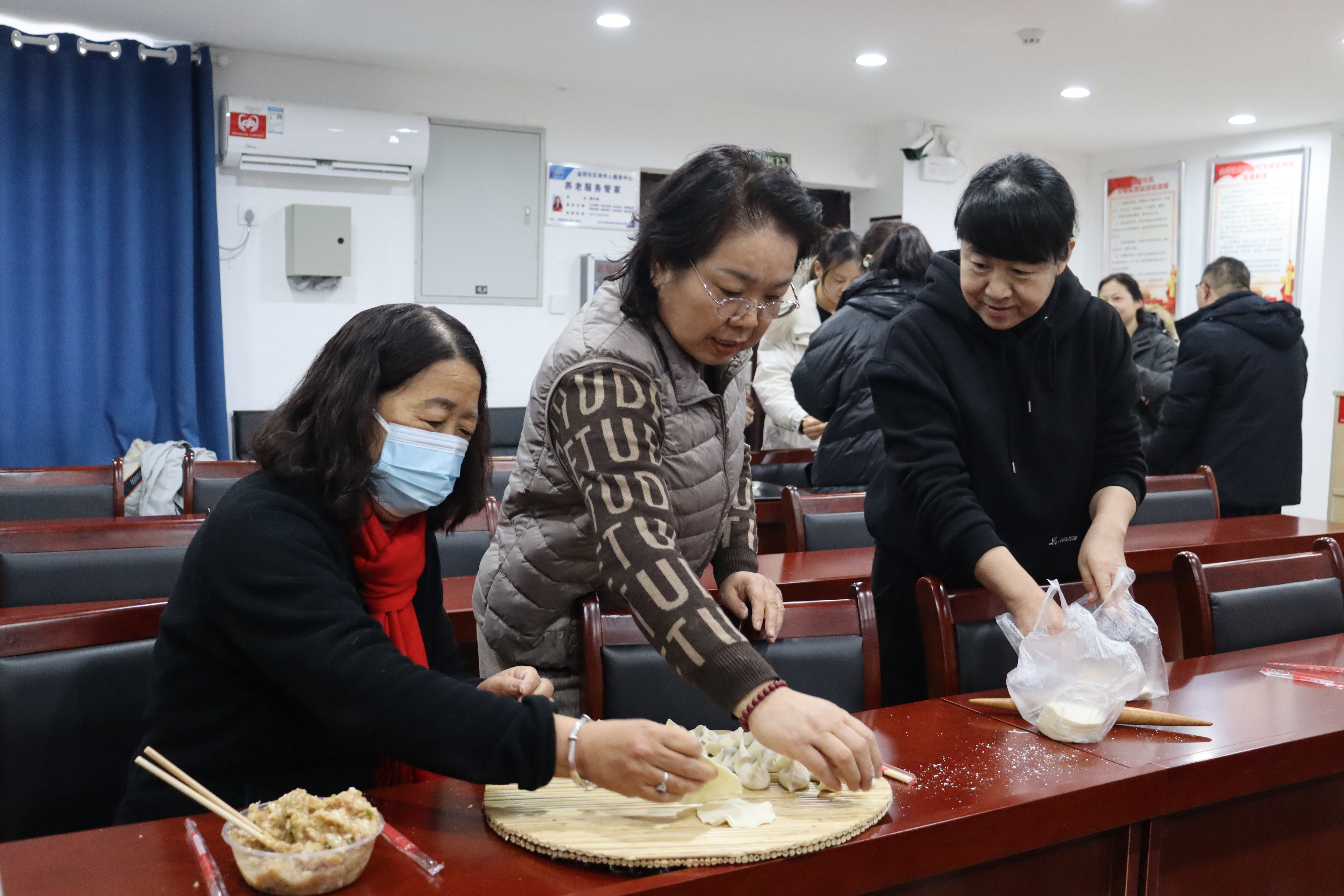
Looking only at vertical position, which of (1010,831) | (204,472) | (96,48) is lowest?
(1010,831)

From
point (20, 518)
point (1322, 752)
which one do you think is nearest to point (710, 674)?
point (1322, 752)

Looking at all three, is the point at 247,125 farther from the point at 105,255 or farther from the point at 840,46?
the point at 840,46

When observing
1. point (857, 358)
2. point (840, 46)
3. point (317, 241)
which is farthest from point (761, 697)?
point (317, 241)

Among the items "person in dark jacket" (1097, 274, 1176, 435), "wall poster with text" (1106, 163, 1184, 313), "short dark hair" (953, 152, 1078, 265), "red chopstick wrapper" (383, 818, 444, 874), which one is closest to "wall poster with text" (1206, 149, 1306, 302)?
"wall poster with text" (1106, 163, 1184, 313)

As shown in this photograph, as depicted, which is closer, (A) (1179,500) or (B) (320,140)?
(A) (1179,500)

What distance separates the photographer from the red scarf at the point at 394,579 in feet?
4.47

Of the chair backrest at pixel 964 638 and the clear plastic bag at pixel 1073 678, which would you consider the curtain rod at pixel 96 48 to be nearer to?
the chair backrest at pixel 964 638

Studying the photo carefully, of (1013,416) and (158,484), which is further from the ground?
(1013,416)

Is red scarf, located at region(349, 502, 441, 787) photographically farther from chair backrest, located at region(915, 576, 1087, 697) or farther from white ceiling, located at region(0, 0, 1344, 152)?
white ceiling, located at region(0, 0, 1344, 152)

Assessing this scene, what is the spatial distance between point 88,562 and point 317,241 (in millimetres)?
3644

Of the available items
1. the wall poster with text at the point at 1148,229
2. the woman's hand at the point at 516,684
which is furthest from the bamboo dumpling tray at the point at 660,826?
the wall poster with text at the point at 1148,229

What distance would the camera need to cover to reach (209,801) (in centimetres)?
101

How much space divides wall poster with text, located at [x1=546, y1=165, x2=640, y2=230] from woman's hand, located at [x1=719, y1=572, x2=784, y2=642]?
4.85 metres

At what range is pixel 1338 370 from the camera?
7.38 m
